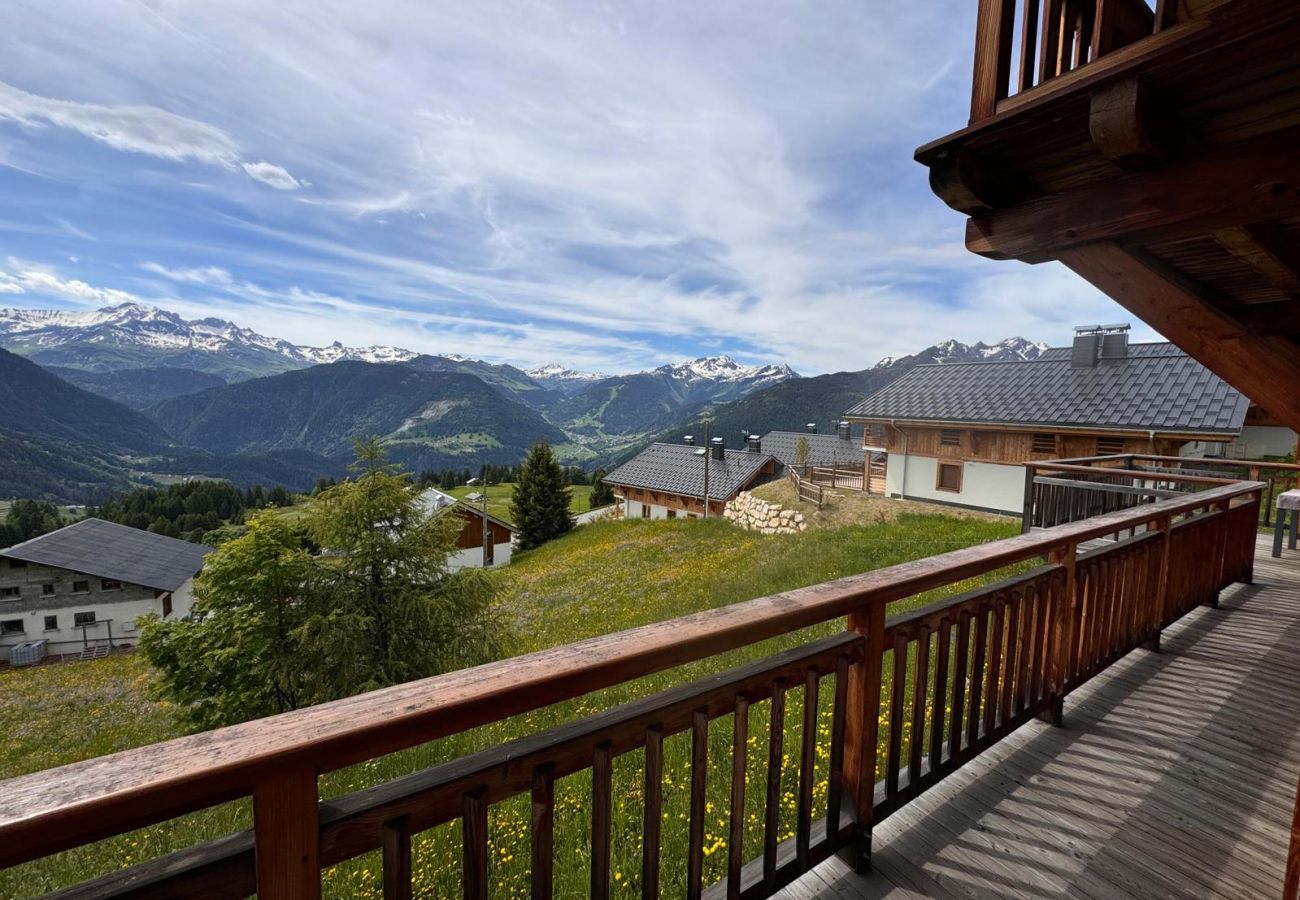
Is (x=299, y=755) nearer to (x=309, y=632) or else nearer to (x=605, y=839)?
(x=605, y=839)

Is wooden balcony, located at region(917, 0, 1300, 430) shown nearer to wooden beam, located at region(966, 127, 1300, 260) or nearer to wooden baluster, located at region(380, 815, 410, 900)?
wooden beam, located at region(966, 127, 1300, 260)

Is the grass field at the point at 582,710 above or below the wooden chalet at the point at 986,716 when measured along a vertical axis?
below

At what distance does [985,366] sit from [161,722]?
25950 mm

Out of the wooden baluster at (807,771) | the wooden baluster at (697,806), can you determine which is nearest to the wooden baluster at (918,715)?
the wooden baluster at (807,771)

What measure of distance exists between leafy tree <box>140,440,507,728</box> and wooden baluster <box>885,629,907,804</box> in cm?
861

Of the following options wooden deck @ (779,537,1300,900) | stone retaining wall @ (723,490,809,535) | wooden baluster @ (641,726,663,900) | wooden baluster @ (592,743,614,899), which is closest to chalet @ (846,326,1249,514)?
stone retaining wall @ (723,490,809,535)

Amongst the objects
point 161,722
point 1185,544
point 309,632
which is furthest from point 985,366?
point 161,722

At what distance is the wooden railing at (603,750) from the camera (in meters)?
0.93

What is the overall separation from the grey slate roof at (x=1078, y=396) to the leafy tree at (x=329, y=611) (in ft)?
54.5

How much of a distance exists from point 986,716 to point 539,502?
3429cm

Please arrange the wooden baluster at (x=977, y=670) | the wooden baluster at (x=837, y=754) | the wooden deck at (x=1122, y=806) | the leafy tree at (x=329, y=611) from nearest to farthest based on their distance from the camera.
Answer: the wooden baluster at (x=837, y=754), the wooden deck at (x=1122, y=806), the wooden baluster at (x=977, y=670), the leafy tree at (x=329, y=611)

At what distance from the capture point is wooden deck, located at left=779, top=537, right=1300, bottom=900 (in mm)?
2309

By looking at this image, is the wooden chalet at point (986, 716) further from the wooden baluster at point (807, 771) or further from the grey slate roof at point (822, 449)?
the grey slate roof at point (822, 449)

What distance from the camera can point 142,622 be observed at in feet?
34.3
